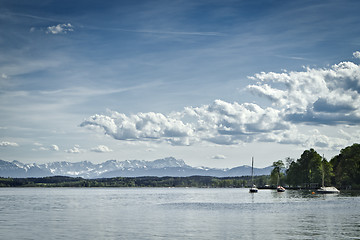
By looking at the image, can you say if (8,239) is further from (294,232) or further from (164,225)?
(294,232)

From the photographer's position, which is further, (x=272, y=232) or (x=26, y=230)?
(x=26, y=230)

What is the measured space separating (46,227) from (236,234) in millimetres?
27383

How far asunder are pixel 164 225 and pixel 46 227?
55.2ft

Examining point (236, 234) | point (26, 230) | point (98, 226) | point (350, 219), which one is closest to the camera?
point (236, 234)

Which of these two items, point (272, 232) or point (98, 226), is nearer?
point (272, 232)

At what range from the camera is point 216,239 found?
4816 centimetres

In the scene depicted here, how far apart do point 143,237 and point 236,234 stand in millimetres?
11437

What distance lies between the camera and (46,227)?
61062 mm

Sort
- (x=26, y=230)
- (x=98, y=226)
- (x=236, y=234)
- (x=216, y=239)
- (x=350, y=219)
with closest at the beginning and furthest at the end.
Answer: (x=216, y=239) → (x=236, y=234) → (x=26, y=230) → (x=98, y=226) → (x=350, y=219)

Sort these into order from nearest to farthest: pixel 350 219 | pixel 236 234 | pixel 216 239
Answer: pixel 216 239, pixel 236 234, pixel 350 219

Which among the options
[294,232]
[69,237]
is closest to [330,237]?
[294,232]

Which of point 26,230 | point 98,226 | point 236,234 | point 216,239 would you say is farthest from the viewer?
point 98,226

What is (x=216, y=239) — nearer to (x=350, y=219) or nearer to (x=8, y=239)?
(x=8, y=239)

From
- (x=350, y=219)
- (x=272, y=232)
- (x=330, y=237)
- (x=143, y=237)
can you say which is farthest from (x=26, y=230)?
(x=350, y=219)
